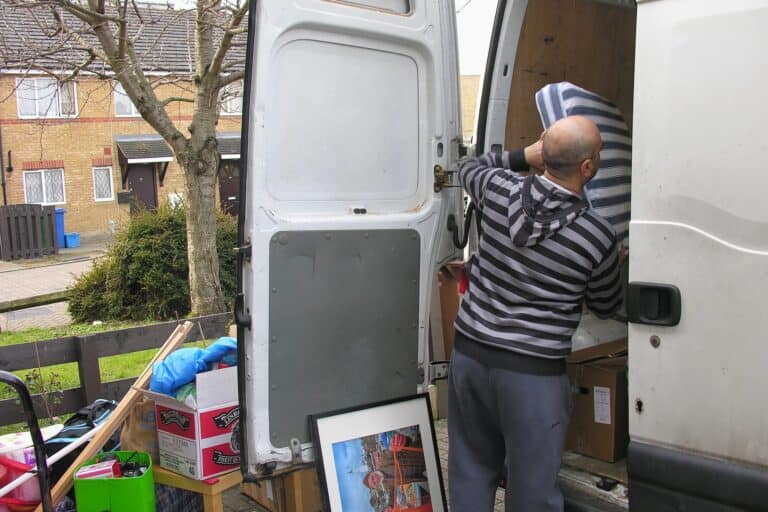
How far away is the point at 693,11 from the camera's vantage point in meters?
2.00

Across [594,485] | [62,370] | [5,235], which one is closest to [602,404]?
[594,485]

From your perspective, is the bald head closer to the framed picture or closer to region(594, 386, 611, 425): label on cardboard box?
region(594, 386, 611, 425): label on cardboard box

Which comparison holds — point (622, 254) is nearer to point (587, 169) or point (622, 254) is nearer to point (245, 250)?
point (587, 169)

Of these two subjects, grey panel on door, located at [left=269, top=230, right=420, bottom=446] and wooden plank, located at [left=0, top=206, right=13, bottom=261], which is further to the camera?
→ wooden plank, located at [left=0, top=206, right=13, bottom=261]

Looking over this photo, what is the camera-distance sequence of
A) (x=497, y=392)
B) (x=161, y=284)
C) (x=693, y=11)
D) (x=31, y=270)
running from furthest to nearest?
(x=31, y=270)
(x=161, y=284)
(x=497, y=392)
(x=693, y=11)

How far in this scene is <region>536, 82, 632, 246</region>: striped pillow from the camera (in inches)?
103

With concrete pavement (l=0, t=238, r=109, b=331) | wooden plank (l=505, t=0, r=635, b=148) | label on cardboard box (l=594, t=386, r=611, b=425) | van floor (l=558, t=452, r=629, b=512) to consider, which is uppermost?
wooden plank (l=505, t=0, r=635, b=148)

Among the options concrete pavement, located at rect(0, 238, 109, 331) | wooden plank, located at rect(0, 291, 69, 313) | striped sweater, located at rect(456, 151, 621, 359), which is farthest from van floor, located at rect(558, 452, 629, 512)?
concrete pavement, located at rect(0, 238, 109, 331)

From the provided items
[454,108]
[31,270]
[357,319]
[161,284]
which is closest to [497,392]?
[357,319]

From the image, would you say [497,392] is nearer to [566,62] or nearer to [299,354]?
[299,354]

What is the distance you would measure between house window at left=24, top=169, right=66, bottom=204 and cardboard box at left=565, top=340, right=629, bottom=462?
2194cm

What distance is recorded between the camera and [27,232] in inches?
778

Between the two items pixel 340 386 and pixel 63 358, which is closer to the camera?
pixel 340 386

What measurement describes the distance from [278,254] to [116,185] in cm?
2190
